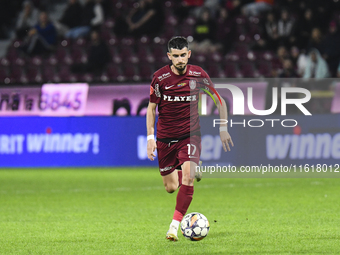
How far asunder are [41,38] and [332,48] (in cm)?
743

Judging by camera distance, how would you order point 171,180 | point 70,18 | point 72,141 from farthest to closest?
1. point 70,18
2. point 72,141
3. point 171,180

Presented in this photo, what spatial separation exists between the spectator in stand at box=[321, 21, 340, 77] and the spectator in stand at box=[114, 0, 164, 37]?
4.21 meters

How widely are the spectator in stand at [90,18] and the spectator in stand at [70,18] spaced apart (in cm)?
22

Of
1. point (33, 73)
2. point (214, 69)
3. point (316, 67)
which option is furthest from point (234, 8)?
point (33, 73)

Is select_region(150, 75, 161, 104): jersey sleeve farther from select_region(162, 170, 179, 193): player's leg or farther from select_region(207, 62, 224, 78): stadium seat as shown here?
select_region(207, 62, 224, 78): stadium seat

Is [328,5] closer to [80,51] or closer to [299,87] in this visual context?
[299,87]

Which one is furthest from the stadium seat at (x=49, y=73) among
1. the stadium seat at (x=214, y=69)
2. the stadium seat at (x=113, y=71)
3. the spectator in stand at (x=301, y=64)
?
the spectator in stand at (x=301, y=64)

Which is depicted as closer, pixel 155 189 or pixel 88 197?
pixel 88 197

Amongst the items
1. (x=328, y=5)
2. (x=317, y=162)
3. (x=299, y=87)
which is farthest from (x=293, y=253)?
(x=328, y=5)

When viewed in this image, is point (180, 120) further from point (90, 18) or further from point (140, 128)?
point (90, 18)

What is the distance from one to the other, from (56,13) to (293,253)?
15.7 meters

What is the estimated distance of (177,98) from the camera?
6.01 metres

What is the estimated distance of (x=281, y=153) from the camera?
40.5 ft

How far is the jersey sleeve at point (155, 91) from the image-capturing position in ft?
19.5
